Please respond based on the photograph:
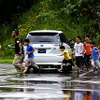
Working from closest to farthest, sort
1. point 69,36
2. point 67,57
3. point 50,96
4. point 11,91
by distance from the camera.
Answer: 1. point 50,96
2. point 11,91
3. point 67,57
4. point 69,36

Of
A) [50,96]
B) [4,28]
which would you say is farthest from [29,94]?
[4,28]

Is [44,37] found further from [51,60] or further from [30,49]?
[30,49]

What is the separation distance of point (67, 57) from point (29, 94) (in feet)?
28.3

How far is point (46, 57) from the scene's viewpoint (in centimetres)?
2111

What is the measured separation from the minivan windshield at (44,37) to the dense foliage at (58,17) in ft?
8.09

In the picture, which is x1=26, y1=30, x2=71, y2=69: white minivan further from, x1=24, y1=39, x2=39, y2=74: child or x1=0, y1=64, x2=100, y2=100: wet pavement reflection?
x1=0, y1=64, x2=100, y2=100: wet pavement reflection

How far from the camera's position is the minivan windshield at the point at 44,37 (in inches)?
838

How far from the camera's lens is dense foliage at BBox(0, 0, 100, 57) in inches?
945

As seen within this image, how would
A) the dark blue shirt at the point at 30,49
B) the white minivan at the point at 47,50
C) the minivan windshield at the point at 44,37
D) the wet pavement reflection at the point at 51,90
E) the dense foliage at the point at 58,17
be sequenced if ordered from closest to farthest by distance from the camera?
the wet pavement reflection at the point at 51,90
the dark blue shirt at the point at 30,49
the white minivan at the point at 47,50
the minivan windshield at the point at 44,37
the dense foliage at the point at 58,17

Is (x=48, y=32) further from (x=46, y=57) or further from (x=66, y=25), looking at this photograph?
(x=66, y=25)

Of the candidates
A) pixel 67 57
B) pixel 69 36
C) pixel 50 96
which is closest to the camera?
pixel 50 96

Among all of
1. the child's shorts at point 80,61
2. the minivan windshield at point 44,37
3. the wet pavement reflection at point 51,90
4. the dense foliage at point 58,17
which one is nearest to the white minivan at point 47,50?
the minivan windshield at point 44,37

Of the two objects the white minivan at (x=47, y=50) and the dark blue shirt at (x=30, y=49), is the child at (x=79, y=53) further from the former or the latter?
the dark blue shirt at (x=30, y=49)

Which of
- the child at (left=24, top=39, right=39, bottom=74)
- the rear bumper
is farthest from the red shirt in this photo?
the child at (left=24, top=39, right=39, bottom=74)
